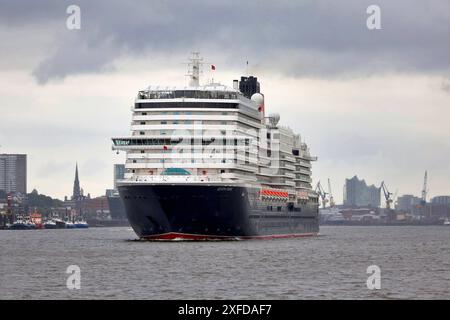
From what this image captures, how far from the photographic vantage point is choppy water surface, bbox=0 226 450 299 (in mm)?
66375

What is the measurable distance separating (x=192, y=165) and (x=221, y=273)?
40.8 meters

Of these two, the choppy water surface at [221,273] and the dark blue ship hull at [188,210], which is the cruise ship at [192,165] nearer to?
the dark blue ship hull at [188,210]

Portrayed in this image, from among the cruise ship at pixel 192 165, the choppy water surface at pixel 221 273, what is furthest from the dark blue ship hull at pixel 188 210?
the choppy water surface at pixel 221 273

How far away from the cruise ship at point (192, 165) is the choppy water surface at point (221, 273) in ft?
18.3

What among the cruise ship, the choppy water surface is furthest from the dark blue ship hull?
the choppy water surface

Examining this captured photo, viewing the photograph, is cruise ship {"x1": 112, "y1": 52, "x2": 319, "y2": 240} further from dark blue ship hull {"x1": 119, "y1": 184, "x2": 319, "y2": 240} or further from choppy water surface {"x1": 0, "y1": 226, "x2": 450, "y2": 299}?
choppy water surface {"x1": 0, "y1": 226, "x2": 450, "y2": 299}

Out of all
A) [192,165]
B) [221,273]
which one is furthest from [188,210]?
[221,273]

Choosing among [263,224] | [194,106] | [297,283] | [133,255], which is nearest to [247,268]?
[297,283]

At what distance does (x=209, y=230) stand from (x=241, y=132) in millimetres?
13490

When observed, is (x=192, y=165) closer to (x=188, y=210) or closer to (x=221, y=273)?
(x=188, y=210)

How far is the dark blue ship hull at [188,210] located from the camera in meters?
117

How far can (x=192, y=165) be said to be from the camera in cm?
11950

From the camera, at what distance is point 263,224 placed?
138000mm
